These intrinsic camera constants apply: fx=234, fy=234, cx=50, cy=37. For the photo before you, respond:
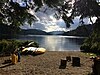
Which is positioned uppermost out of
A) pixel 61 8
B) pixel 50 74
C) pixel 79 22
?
pixel 61 8

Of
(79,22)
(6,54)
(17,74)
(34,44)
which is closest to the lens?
(17,74)

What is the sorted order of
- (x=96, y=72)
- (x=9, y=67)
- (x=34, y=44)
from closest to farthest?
(x=96, y=72) → (x=9, y=67) → (x=34, y=44)

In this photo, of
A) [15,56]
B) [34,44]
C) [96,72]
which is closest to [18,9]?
[15,56]

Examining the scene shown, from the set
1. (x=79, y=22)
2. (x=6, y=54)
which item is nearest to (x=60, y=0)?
(x=79, y=22)

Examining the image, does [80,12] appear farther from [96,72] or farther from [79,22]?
[96,72]

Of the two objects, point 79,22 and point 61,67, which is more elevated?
point 79,22

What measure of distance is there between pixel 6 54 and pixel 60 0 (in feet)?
44.4

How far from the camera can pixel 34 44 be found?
39688mm

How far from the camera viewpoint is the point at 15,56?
2467 cm

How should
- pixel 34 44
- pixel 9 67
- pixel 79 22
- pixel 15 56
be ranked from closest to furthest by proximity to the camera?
pixel 79 22
pixel 9 67
pixel 15 56
pixel 34 44

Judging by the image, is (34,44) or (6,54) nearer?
(6,54)

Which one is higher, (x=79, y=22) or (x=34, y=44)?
(x=79, y=22)

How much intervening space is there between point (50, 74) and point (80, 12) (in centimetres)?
567

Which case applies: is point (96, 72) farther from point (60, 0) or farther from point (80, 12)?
point (60, 0)
